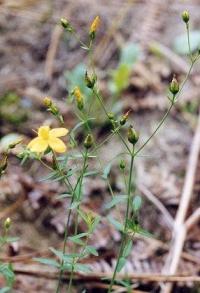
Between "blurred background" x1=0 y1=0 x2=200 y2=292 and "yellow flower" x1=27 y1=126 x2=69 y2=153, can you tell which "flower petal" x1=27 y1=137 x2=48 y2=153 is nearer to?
"yellow flower" x1=27 y1=126 x2=69 y2=153

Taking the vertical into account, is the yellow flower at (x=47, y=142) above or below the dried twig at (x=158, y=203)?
above

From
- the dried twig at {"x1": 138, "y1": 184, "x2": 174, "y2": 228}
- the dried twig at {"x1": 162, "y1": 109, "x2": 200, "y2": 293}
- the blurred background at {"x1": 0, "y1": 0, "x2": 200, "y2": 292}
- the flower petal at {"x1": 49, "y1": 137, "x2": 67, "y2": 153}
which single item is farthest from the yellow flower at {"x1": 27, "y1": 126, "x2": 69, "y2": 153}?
the dried twig at {"x1": 138, "y1": 184, "x2": 174, "y2": 228}

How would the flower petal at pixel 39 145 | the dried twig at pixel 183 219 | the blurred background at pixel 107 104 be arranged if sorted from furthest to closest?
the blurred background at pixel 107 104, the dried twig at pixel 183 219, the flower petal at pixel 39 145

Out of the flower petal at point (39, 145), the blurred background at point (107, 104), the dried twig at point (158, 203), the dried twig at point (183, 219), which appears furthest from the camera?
the dried twig at point (158, 203)

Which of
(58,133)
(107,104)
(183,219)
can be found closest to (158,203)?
(183,219)

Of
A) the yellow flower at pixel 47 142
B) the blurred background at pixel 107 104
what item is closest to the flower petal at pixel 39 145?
the yellow flower at pixel 47 142

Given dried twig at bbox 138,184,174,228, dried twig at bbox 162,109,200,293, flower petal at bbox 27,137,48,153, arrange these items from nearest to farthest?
flower petal at bbox 27,137,48,153 → dried twig at bbox 162,109,200,293 → dried twig at bbox 138,184,174,228

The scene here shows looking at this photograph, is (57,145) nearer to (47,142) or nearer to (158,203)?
(47,142)

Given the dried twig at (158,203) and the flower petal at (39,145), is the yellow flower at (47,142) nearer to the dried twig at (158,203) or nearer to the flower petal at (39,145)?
the flower petal at (39,145)

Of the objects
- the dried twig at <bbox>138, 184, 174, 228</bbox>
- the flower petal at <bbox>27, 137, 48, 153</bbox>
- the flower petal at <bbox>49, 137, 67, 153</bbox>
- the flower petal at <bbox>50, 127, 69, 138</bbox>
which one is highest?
the flower petal at <bbox>50, 127, 69, 138</bbox>
